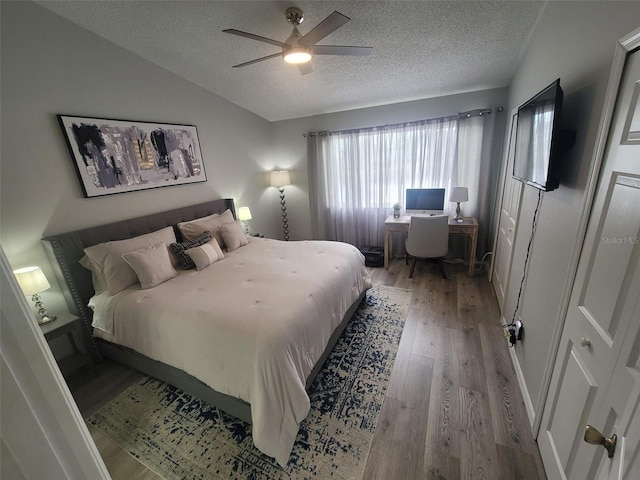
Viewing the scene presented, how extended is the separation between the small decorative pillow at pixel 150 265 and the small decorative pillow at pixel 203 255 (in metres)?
0.21

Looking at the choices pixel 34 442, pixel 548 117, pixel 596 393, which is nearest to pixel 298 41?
pixel 548 117

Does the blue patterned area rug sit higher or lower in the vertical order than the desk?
lower

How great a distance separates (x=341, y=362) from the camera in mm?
2162

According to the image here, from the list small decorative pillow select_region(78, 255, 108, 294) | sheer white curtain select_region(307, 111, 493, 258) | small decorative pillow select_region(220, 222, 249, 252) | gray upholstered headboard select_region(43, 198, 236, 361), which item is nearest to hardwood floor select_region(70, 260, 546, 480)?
gray upholstered headboard select_region(43, 198, 236, 361)

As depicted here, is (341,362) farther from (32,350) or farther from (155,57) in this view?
(155,57)

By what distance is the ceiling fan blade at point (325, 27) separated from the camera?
5.12 feet

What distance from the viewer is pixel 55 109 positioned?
2.14 m

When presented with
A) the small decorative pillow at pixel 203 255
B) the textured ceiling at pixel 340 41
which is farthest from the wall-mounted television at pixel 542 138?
the small decorative pillow at pixel 203 255

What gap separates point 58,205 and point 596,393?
3.57 meters

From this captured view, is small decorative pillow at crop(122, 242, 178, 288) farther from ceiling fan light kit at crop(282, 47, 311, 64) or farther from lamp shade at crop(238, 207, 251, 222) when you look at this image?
ceiling fan light kit at crop(282, 47, 311, 64)

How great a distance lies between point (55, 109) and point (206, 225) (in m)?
1.55

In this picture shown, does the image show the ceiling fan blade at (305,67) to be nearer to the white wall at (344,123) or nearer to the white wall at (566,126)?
the white wall at (566,126)

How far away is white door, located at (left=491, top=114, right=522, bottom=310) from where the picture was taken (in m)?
2.43

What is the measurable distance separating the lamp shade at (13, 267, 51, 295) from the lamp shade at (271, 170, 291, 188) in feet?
10.2
